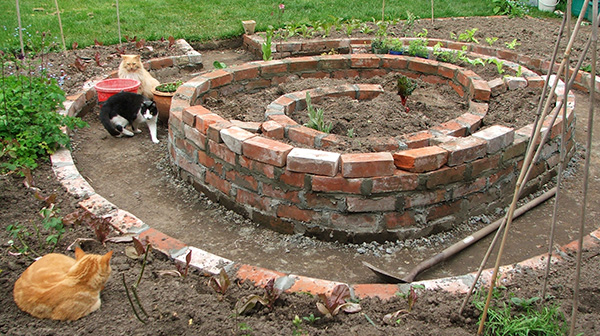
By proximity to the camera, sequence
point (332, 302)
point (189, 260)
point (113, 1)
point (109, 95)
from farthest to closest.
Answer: point (113, 1) < point (109, 95) < point (189, 260) < point (332, 302)

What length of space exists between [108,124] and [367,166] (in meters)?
2.72

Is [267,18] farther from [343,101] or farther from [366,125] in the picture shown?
[366,125]

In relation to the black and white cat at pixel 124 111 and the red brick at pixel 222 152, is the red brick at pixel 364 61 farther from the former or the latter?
the red brick at pixel 222 152

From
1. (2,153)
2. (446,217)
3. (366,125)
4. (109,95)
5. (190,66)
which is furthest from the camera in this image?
(190,66)

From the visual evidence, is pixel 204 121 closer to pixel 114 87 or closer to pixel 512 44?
pixel 114 87

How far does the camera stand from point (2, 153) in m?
3.82

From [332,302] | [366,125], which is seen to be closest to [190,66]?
[366,125]

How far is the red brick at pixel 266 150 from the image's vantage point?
3215mm

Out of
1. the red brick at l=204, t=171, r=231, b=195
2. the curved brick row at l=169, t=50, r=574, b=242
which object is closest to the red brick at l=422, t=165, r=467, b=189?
the curved brick row at l=169, t=50, r=574, b=242

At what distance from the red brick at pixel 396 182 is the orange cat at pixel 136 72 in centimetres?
316

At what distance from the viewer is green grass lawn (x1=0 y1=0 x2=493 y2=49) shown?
8.00 meters

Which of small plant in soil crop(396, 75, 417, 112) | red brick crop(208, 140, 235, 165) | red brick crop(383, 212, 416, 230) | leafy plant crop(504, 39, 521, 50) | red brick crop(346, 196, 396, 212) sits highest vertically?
small plant in soil crop(396, 75, 417, 112)

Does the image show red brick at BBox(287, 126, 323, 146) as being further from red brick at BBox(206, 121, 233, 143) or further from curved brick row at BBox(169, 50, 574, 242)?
red brick at BBox(206, 121, 233, 143)

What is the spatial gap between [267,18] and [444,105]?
16.9ft
